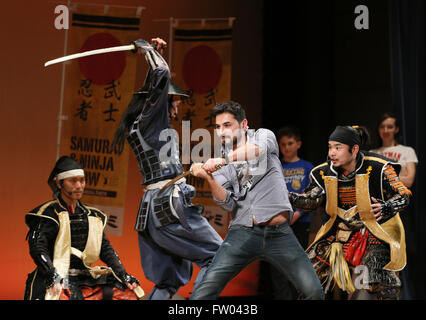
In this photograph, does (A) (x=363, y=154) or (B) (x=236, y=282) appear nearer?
(A) (x=363, y=154)

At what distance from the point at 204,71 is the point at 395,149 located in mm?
2083

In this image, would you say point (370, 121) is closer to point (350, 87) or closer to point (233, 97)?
point (350, 87)

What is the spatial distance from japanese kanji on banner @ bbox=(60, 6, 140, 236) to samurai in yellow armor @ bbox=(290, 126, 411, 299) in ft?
6.91

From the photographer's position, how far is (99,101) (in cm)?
579

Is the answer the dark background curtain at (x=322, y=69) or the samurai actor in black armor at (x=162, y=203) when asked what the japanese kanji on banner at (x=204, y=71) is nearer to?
the dark background curtain at (x=322, y=69)

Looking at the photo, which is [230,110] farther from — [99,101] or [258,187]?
[99,101]

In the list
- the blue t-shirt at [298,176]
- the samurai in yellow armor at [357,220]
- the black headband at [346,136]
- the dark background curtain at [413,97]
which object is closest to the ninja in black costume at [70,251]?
the samurai in yellow armor at [357,220]

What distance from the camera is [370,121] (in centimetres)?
701

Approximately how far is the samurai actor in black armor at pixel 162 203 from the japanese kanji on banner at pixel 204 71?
1826mm

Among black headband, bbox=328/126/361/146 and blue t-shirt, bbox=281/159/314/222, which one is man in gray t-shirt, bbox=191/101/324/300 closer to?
black headband, bbox=328/126/361/146

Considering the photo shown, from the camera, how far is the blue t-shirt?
18.2 ft

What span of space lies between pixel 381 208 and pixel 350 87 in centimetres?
316

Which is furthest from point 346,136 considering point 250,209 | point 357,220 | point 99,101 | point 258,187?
point 99,101

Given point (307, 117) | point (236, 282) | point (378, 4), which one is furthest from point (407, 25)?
point (236, 282)
